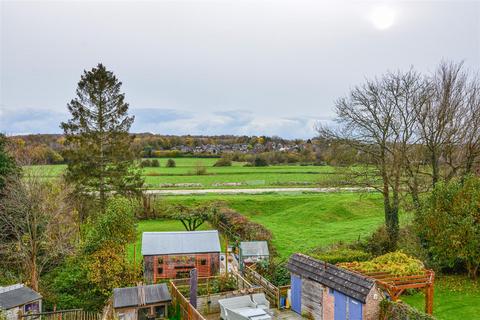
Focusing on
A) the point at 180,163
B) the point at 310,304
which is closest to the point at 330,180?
the point at 310,304

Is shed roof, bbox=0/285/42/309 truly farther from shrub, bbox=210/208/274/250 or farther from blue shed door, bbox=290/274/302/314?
shrub, bbox=210/208/274/250

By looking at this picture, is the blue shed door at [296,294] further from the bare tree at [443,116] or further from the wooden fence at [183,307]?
the bare tree at [443,116]

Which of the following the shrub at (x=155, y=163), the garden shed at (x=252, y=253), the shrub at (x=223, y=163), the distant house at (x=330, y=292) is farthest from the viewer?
the shrub at (x=223, y=163)

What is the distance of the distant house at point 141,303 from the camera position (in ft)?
52.5

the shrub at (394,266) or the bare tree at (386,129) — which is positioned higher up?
the bare tree at (386,129)

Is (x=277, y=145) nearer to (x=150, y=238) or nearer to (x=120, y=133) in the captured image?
(x=120, y=133)

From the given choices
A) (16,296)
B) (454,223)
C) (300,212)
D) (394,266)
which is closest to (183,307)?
(16,296)

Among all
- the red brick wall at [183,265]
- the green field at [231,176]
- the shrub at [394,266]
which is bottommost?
the red brick wall at [183,265]

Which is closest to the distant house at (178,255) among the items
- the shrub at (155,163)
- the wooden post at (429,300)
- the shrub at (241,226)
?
the shrub at (241,226)

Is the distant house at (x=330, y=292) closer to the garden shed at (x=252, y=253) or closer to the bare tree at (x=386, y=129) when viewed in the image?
the garden shed at (x=252, y=253)

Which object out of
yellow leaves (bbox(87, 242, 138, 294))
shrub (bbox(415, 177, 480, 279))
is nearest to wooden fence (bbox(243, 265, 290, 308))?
yellow leaves (bbox(87, 242, 138, 294))

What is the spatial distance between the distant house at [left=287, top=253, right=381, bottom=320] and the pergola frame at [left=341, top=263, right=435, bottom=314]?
0.45 meters

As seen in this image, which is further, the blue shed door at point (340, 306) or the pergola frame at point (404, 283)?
the blue shed door at point (340, 306)

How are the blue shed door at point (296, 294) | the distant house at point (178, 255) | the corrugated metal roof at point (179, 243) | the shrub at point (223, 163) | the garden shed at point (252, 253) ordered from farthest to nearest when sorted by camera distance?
the shrub at point (223, 163) < the garden shed at point (252, 253) < the corrugated metal roof at point (179, 243) < the distant house at point (178, 255) < the blue shed door at point (296, 294)
